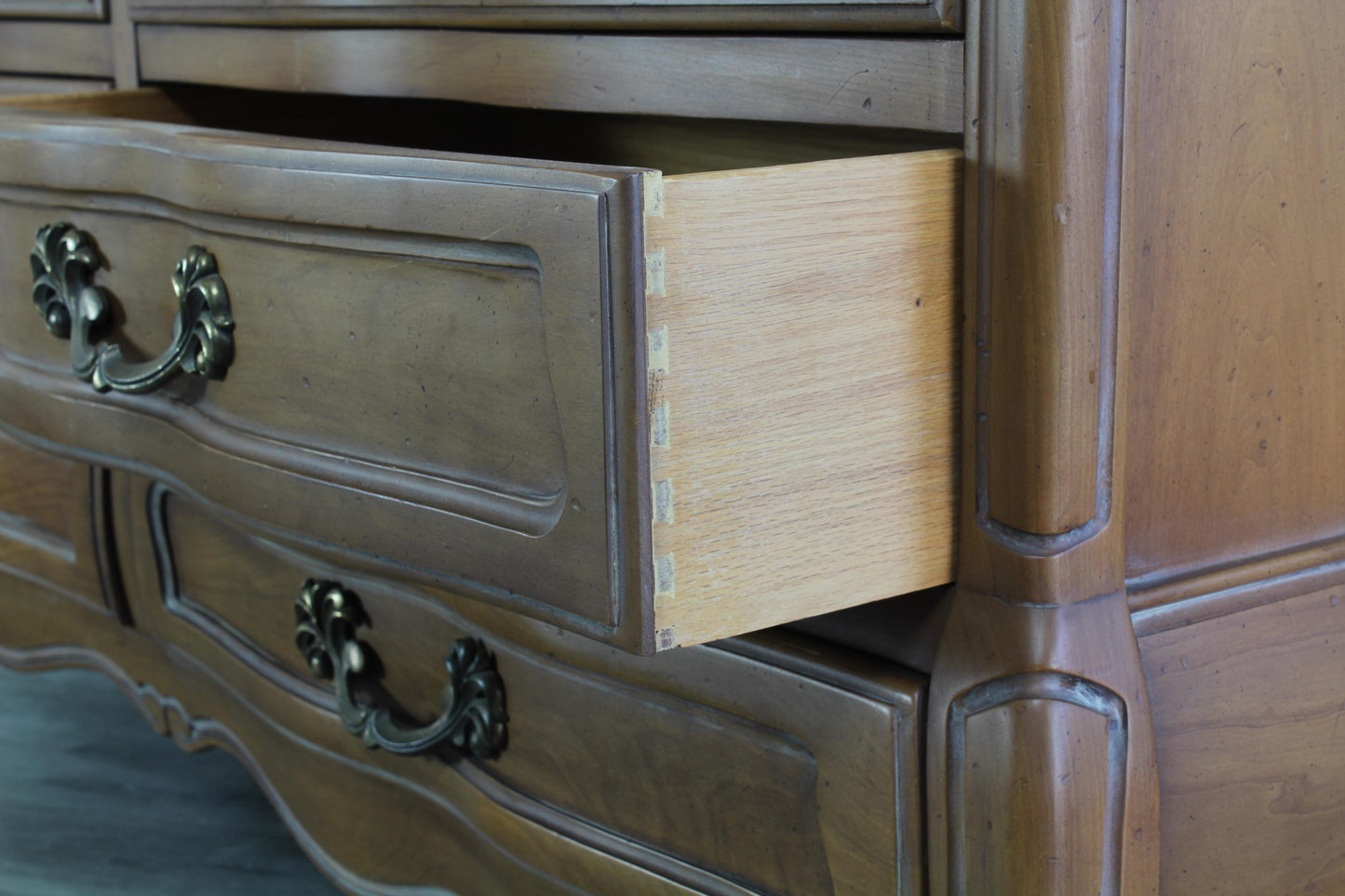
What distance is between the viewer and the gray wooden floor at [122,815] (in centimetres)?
99

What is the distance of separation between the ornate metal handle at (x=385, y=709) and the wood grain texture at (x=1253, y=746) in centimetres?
33

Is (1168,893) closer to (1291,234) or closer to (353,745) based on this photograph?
(1291,234)

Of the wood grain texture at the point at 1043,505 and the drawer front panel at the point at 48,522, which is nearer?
the wood grain texture at the point at 1043,505

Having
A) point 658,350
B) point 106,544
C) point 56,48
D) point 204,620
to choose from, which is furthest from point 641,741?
point 56,48

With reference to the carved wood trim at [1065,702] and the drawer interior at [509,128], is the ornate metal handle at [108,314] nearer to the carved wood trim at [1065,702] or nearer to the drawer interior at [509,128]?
the drawer interior at [509,128]

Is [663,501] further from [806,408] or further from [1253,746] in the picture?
[1253,746]

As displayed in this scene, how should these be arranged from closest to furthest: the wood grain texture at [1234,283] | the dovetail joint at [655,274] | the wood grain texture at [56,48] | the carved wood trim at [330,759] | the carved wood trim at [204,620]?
the dovetail joint at [655,274]
the wood grain texture at [1234,283]
the carved wood trim at [330,759]
the carved wood trim at [204,620]
the wood grain texture at [56,48]

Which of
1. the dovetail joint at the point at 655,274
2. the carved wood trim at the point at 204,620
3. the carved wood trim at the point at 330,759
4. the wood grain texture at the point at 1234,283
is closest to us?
the dovetail joint at the point at 655,274

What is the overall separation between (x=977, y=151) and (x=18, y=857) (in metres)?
0.88

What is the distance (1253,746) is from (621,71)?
0.40 meters

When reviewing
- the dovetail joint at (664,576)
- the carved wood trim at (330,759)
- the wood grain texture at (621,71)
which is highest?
the wood grain texture at (621,71)

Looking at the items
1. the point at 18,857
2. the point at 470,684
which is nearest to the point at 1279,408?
the point at 470,684

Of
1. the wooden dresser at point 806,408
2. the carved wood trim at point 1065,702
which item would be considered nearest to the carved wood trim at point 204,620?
the wooden dresser at point 806,408

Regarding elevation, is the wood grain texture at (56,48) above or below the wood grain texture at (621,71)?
→ above
